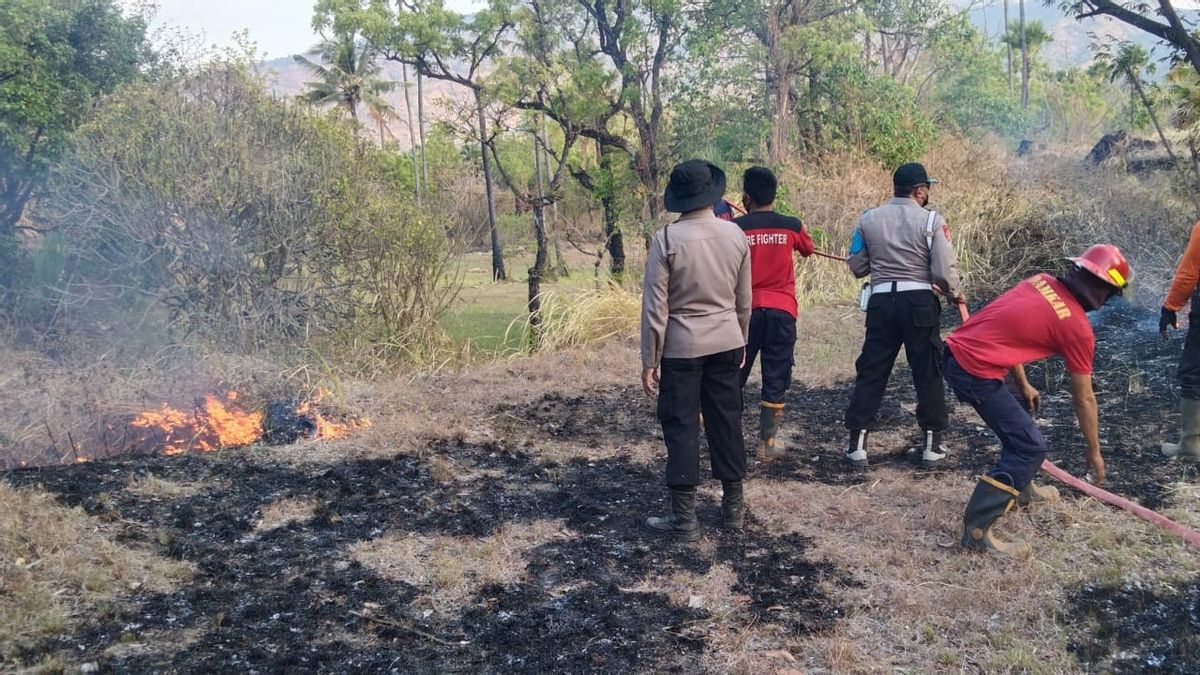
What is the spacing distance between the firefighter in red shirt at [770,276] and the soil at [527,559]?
2.19ft

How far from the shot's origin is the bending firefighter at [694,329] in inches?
177

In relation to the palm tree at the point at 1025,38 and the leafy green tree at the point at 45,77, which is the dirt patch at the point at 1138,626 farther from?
the palm tree at the point at 1025,38

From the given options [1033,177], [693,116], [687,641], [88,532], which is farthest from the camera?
[693,116]

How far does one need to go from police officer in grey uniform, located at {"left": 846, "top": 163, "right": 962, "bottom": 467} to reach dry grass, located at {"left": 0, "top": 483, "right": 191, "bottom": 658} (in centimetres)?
400

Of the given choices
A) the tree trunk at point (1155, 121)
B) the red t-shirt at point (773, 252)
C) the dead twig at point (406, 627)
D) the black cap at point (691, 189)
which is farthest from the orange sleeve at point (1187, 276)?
the tree trunk at point (1155, 121)

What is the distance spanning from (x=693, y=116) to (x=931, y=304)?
13.1m

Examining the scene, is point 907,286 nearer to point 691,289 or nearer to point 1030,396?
point 1030,396

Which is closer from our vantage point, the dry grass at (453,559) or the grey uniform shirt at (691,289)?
the dry grass at (453,559)

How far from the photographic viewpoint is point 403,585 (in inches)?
171

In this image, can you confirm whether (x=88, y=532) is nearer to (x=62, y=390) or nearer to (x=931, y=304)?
(x=62, y=390)

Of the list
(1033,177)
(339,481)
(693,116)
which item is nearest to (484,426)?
(339,481)

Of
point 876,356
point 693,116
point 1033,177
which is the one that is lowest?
point 876,356

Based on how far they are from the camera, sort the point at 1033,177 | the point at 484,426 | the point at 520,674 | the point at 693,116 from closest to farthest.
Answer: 1. the point at 520,674
2. the point at 484,426
3. the point at 1033,177
4. the point at 693,116

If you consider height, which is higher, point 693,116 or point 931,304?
point 693,116
